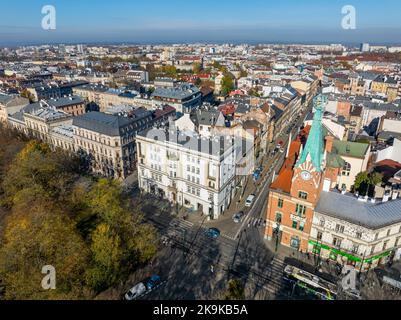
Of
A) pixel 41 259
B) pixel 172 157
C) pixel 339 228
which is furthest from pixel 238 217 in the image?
pixel 41 259

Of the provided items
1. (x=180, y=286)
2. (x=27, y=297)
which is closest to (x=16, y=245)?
(x=27, y=297)

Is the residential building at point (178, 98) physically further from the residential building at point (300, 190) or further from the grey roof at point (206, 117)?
the residential building at point (300, 190)

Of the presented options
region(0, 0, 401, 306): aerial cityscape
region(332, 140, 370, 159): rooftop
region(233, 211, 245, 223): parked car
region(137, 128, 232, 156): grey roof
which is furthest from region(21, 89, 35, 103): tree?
region(332, 140, 370, 159): rooftop

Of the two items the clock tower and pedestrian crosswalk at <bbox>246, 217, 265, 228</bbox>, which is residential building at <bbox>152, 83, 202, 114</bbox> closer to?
pedestrian crosswalk at <bbox>246, 217, 265, 228</bbox>

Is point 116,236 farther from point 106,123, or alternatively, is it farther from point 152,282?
point 106,123

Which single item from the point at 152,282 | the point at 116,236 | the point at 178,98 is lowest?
the point at 152,282

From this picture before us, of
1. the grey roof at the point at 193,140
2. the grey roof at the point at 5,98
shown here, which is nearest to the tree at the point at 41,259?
the grey roof at the point at 193,140

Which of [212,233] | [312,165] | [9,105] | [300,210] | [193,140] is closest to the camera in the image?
[312,165]
